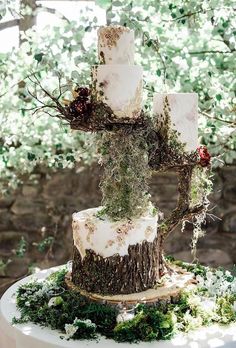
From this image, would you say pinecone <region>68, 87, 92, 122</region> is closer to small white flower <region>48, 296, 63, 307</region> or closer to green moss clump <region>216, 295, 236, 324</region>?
small white flower <region>48, 296, 63, 307</region>

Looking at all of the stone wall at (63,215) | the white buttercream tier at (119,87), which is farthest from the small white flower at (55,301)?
the stone wall at (63,215)

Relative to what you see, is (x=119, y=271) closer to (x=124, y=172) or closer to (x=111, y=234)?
(x=111, y=234)

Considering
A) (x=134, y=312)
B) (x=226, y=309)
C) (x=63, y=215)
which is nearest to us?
(x=134, y=312)

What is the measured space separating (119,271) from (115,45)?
32.8 inches

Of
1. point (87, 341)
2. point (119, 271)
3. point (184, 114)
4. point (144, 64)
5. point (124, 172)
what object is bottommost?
point (87, 341)

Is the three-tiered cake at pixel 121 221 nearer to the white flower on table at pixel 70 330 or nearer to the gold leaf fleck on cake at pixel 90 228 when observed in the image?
the gold leaf fleck on cake at pixel 90 228

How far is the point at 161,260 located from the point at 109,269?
0.95ft

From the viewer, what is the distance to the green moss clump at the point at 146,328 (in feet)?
6.38

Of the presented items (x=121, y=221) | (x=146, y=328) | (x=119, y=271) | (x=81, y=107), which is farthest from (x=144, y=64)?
(x=146, y=328)

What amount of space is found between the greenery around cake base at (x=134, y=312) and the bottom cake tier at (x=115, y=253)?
100 millimetres

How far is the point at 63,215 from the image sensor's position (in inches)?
153

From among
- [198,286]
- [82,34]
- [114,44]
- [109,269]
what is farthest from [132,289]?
[82,34]

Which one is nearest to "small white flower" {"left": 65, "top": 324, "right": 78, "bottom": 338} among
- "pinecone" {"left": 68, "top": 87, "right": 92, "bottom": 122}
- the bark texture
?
the bark texture

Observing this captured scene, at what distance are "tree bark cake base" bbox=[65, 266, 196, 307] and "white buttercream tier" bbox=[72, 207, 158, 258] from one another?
0.15 m
